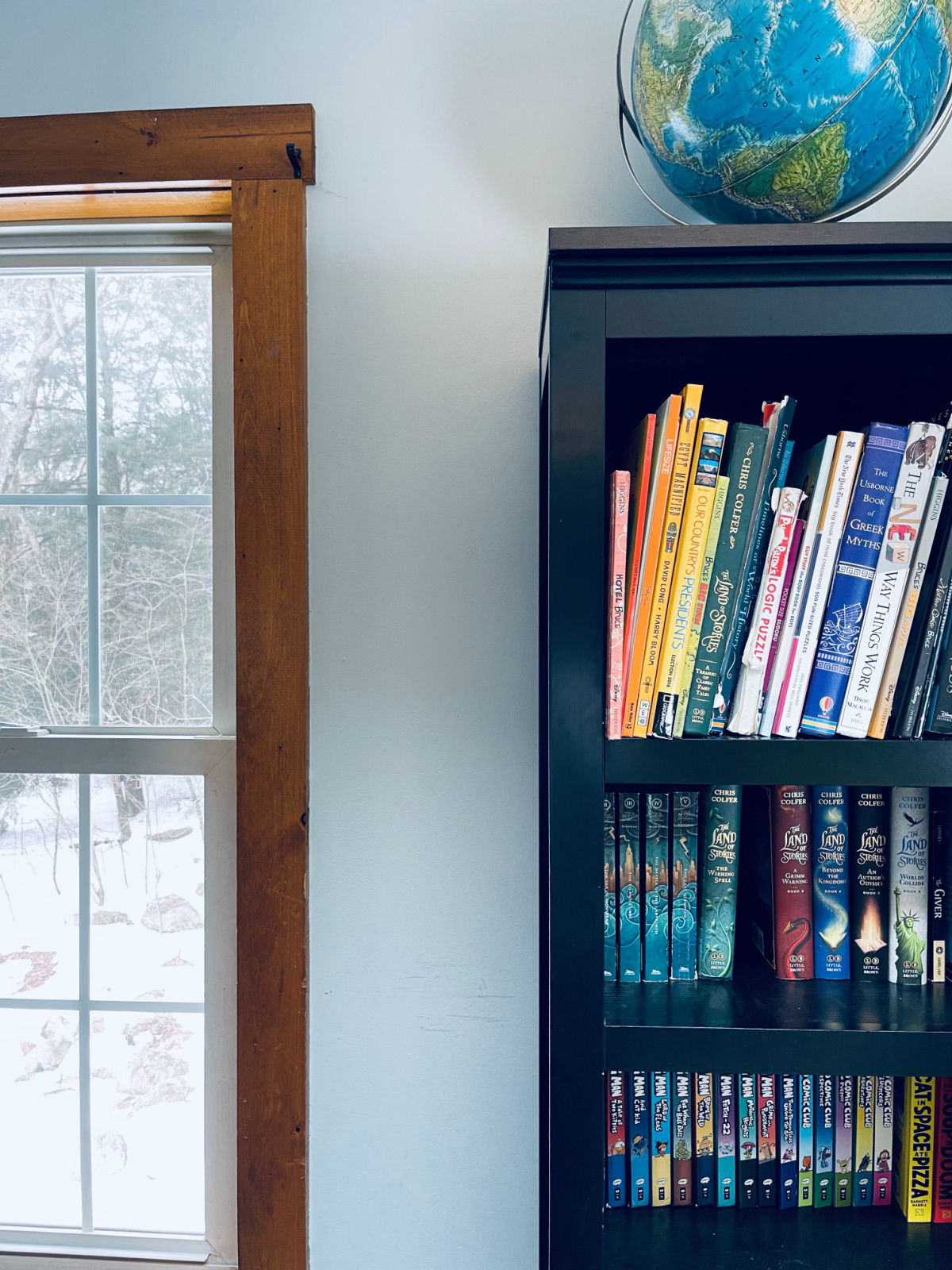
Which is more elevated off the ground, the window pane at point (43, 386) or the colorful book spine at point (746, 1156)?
the window pane at point (43, 386)

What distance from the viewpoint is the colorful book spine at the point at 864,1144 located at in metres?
0.80

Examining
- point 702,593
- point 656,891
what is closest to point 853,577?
point 702,593

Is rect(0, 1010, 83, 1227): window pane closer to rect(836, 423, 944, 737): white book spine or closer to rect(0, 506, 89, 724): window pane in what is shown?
rect(0, 506, 89, 724): window pane

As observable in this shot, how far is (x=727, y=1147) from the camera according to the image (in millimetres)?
800

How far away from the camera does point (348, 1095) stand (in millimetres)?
974

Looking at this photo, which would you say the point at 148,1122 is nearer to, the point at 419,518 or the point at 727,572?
the point at 419,518

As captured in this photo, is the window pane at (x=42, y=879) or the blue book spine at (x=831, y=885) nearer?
→ the blue book spine at (x=831, y=885)

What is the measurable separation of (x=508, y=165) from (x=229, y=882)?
1036mm

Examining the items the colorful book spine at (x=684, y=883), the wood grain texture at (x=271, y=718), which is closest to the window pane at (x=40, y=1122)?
the wood grain texture at (x=271, y=718)

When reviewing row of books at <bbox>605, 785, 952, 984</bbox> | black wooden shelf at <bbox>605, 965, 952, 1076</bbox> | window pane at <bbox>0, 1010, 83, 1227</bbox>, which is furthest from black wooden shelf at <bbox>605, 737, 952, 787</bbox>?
window pane at <bbox>0, 1010, 83, 1227</bbox>

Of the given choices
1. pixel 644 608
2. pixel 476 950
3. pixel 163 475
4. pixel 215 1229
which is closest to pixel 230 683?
pixel 163 475

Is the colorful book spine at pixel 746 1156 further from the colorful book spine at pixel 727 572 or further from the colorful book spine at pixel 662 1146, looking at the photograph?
the colorful book spine at pixel 727 572

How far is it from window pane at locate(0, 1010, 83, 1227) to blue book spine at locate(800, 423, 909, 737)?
1112 mm

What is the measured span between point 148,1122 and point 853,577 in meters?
1.19
